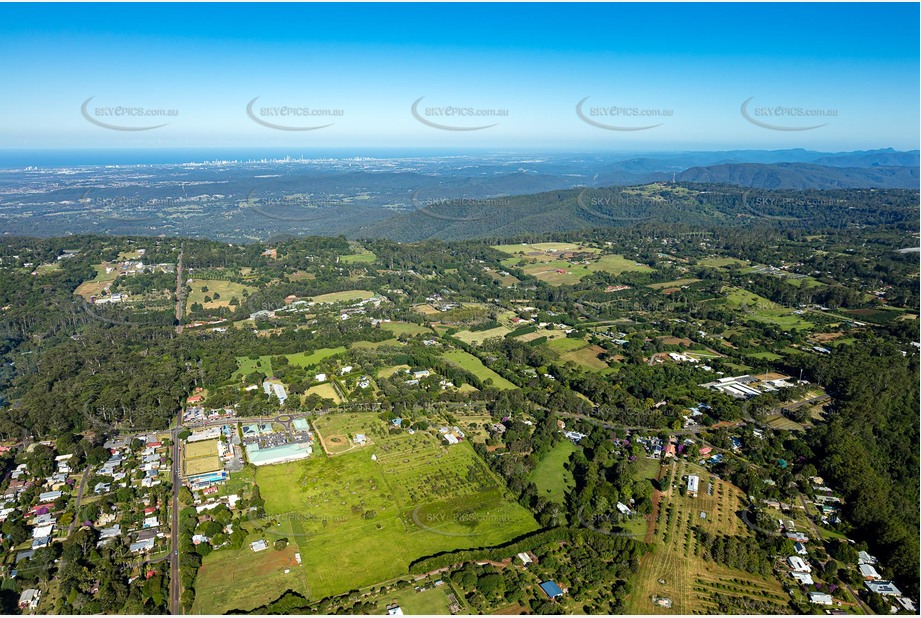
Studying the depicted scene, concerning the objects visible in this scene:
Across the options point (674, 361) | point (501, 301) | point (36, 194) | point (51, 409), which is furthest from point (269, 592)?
point (36, 194)

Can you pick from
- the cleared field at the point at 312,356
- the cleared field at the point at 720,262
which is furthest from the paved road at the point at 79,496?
the cleared field at the point at 720,262

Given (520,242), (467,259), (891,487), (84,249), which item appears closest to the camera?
(891,487)

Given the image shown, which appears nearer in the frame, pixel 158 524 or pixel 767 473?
pixel 158 524

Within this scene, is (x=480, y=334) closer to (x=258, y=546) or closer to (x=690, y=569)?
(x=258, y=546)

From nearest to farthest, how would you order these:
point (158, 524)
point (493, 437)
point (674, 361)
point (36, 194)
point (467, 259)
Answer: point (158, 524) → point (493, 437) → point (674, 361) → point (467, 259) → point (36, 194)

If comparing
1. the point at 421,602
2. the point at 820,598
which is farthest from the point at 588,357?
the point at 421,602

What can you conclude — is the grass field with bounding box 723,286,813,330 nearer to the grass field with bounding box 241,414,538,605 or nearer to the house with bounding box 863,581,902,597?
the house with bounding box 863,581,902,597

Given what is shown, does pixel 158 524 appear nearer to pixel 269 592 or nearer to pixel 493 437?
pixel 269 592
